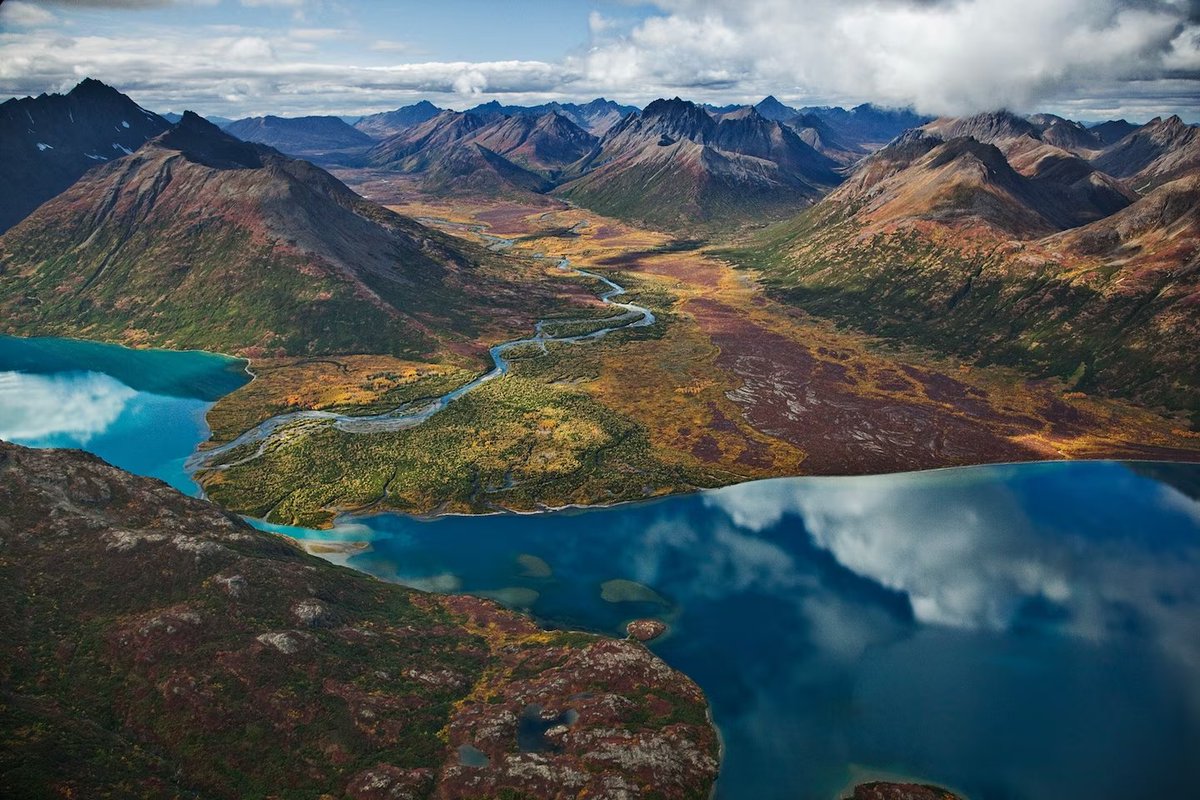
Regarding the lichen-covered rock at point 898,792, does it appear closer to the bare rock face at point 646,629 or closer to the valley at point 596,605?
the valley at point 596,605

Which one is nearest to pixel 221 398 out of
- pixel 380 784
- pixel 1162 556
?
pixel 380 784

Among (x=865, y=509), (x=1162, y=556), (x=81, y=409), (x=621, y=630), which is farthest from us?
(x=81, y=409)

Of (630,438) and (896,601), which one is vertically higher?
(630,438)

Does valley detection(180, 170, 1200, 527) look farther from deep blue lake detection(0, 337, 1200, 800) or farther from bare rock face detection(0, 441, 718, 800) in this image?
bare rock face detection(0, 441, 718, 800)

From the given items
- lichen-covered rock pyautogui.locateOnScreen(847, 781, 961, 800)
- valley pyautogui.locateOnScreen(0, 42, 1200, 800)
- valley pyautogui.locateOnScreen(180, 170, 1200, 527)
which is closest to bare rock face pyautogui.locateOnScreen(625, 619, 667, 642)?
valley pyautogui.locateOnScreen(0, 42, 1200, 800)

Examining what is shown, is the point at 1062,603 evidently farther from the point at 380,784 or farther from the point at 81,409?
the point at 81,409

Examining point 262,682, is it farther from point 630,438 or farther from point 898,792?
point 630,438

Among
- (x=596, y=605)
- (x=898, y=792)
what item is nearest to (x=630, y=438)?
(x=596, y=605)
